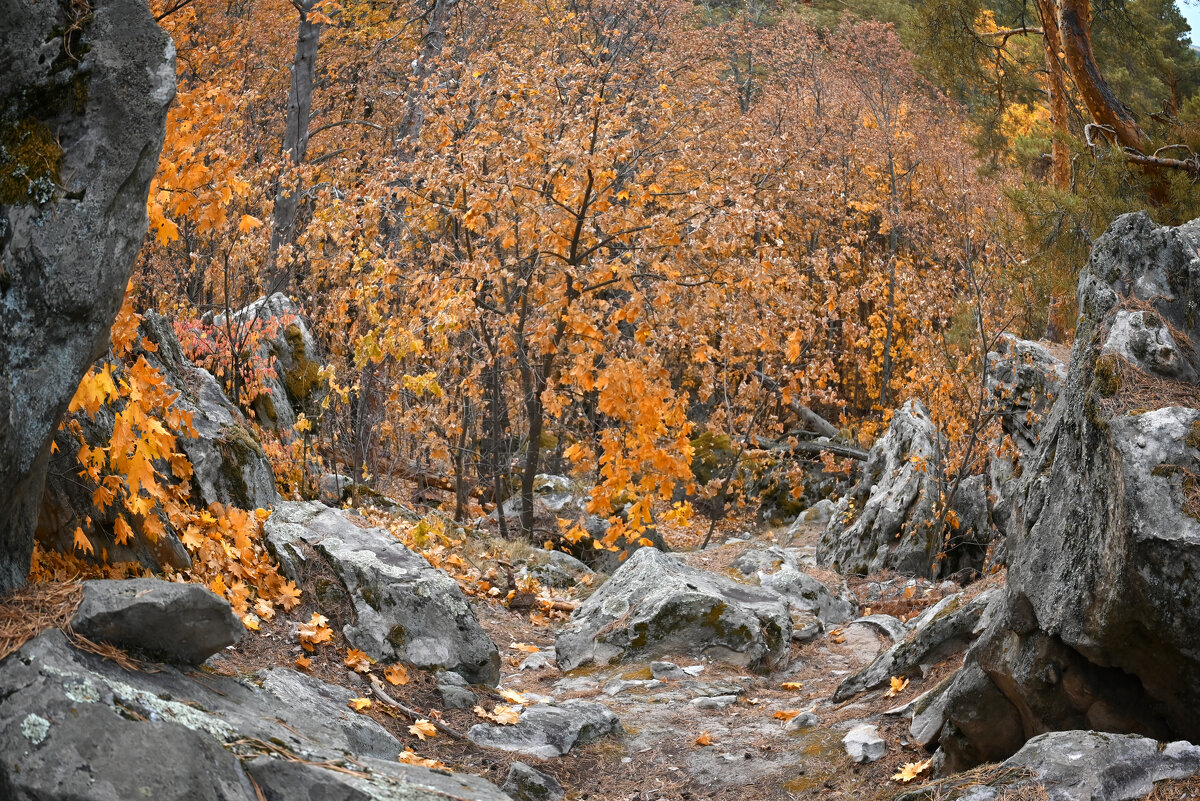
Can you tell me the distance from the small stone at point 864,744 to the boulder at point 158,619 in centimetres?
291

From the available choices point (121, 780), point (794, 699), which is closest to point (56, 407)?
point (121, 780)

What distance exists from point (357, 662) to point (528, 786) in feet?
3.91

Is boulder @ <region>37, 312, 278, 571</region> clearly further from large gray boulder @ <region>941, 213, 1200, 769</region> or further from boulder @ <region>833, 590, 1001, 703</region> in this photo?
boulder @ <region>833, 590, 1001, 703</region>

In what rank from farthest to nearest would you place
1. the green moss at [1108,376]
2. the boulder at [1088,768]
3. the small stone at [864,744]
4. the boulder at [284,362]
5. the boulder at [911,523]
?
the boulder at [911,523]
the boulder at [284,362]
the small stone at [864,744]
the green moss at [1108,376]
the boulder at [1088,768]

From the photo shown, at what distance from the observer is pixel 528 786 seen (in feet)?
13.6

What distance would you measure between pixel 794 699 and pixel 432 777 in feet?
11.3

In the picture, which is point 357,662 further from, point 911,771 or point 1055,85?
point 1055,85

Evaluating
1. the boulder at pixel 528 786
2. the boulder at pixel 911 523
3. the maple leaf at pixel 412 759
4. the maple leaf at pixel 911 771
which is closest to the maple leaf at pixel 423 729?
the maple leaf at pixel 412 759

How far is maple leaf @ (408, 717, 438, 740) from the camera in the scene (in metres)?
4.39

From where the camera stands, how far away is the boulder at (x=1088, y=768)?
9.48 ft

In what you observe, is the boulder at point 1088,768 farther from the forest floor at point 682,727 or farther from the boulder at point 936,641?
the boulder at point 936,641

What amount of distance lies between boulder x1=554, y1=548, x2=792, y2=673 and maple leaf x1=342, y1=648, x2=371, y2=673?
2.17m

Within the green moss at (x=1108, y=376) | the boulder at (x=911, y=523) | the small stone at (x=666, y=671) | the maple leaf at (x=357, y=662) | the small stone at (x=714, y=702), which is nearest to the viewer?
Result: the green moss at (x=1108, y=376)

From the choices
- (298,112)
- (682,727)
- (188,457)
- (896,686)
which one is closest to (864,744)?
(896,686)
